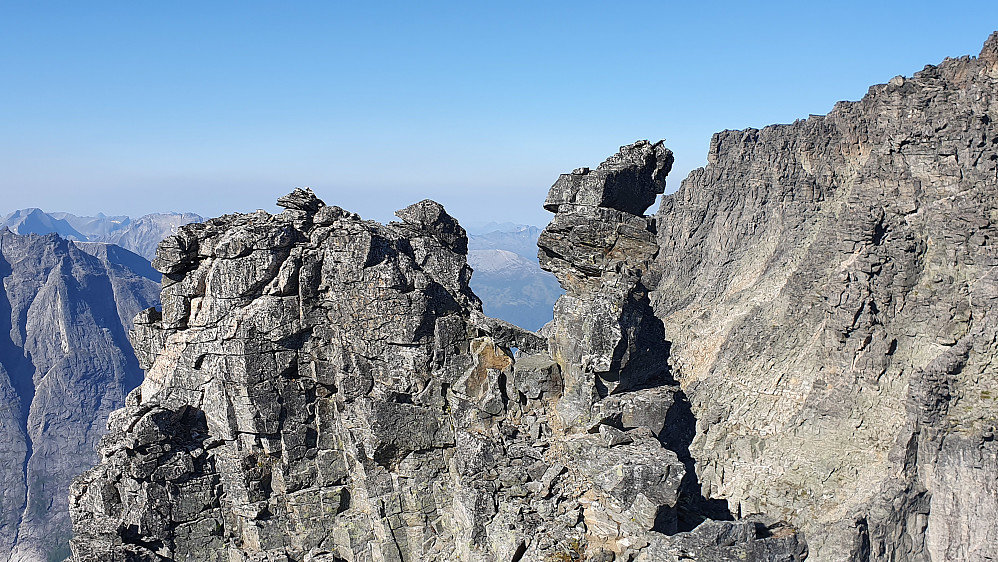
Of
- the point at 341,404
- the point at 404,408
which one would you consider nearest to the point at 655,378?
the point at 404,408

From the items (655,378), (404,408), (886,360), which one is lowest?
(886,360)

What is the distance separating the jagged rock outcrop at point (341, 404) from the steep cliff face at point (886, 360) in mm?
51601

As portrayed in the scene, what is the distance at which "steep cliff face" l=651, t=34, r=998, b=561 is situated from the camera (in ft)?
240

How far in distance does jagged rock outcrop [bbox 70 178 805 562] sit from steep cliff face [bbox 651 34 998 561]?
5160cm

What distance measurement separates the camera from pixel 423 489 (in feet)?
82.0

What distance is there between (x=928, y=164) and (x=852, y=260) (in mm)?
15376

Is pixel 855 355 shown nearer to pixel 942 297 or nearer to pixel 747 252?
pixel 942 297

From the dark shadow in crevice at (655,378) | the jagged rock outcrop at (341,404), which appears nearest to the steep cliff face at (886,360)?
the dark shadow in crevice at (655,378)

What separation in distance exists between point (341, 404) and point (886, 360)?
8322 centimetres

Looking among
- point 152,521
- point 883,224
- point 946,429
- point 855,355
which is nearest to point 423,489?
point 152,521

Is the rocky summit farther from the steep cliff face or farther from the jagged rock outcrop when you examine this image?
the steep cliff face

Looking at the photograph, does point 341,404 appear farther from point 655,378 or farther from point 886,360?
point 886,360

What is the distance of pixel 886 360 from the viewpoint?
8806 cm

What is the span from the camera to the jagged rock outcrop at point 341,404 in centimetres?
2327
